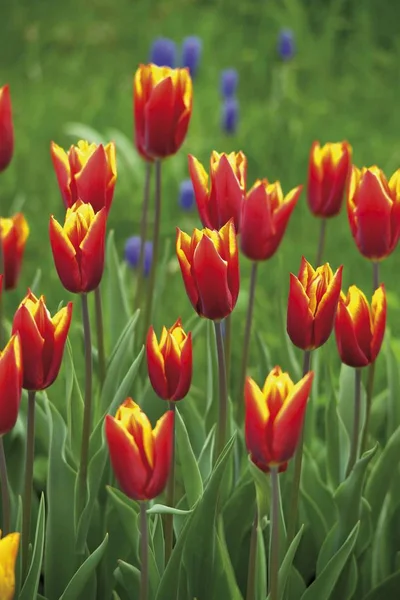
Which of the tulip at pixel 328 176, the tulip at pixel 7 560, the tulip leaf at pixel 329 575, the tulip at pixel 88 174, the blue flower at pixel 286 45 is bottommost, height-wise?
the tulip leaf at pixel 329 575

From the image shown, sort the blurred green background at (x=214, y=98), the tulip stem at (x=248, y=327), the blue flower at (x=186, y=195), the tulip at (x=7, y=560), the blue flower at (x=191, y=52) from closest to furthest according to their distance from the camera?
1. the tulip at (x=7, y=560)
2. the tulip stem at (x=248, y=327)
3. the blue flower at (x=186, y=195)
4. the blurred green background at (x=214, y=98)
5. the blue flower at (x=191, y=52)

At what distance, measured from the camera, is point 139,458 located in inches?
41.1

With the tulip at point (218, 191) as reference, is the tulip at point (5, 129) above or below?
above

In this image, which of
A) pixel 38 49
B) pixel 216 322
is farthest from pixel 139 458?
pixel 38 49

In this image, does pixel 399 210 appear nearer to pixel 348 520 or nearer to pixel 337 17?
pixel 348 520

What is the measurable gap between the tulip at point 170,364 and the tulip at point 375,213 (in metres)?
0.32

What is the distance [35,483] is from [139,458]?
938mm

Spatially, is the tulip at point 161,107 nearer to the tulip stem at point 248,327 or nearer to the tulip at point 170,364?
the tulip stem at point 248,327

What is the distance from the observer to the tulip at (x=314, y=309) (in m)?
1.17

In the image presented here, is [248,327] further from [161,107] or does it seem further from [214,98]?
[214,98]

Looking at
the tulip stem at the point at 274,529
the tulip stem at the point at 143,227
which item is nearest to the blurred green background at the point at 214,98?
the tulip stem at the point at 143,227

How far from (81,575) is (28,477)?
129 millimetres

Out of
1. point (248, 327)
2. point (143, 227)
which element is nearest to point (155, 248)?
point (143, 227)

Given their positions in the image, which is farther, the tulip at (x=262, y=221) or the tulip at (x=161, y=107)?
the tulip at (x=161, y=107)
